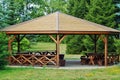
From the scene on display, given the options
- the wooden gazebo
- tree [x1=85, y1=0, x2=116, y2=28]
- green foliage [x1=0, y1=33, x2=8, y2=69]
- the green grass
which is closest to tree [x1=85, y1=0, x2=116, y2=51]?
tree [x1=85, y1=0, x2=116, y2=28]

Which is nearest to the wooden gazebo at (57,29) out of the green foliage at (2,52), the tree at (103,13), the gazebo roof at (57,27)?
the gazebo roof at (57,27)

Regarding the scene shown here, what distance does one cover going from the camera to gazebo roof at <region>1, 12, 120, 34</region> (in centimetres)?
2080

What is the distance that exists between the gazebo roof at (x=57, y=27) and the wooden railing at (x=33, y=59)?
1.50 metres

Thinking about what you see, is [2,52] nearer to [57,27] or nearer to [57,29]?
[57,29]

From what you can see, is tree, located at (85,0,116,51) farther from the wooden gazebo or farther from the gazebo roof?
the gazebo roof

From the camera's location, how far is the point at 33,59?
70.2 feet

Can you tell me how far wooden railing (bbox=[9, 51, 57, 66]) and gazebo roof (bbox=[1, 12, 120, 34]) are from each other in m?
1.50

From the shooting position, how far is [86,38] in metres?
33.1

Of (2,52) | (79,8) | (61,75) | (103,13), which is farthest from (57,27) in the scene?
(79,8)

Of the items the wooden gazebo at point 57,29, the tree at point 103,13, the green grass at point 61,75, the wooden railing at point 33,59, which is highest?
A: the tree at point 103,13

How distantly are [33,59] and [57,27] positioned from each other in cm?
258

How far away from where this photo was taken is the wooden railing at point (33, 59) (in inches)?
826

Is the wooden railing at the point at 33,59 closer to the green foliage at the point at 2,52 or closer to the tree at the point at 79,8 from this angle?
the green foliage at the point at 2,52

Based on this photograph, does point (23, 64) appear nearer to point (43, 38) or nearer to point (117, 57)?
point (117, 57)
